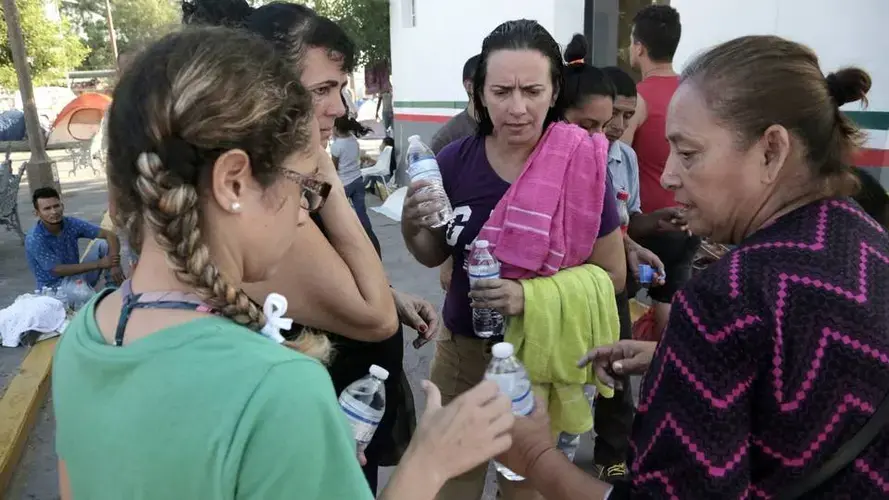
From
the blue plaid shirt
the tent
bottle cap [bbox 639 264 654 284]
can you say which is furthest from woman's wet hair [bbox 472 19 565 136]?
the tent

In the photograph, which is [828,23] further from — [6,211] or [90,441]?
[6,211]

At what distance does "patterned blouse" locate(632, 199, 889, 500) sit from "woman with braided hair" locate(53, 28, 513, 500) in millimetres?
484

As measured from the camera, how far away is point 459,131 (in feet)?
12.3

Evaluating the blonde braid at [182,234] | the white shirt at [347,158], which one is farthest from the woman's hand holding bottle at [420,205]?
the white shirt at [347,158]

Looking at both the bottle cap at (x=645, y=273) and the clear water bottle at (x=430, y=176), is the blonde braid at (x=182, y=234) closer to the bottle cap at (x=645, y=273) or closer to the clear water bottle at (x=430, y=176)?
the clear water bottle at (x=430, y=176)

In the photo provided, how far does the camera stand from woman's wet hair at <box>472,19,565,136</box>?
241cm

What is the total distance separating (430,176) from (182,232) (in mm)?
1423

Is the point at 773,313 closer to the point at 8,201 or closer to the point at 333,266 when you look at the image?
the point at 333,266

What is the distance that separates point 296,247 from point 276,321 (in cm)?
52

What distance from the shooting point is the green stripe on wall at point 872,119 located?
3816mm

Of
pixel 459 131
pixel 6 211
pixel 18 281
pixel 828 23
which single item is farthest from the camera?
pixel 6 211

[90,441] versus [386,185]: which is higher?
[90,441]

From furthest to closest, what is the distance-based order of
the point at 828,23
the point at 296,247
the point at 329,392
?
the point at 828,23, the point at 296,247, the point at 329,392

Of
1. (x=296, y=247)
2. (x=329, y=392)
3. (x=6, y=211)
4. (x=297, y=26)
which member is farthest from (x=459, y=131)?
(x=6, y=211)
